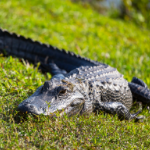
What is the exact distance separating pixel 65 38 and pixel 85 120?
15.2 feet

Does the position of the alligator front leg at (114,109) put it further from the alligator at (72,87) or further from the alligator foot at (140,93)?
the alligator foot at (140,93)

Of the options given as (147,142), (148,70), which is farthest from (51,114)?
(148,70)

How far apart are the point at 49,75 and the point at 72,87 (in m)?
1.45

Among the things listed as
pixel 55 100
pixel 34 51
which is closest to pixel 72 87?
pixel 55 100

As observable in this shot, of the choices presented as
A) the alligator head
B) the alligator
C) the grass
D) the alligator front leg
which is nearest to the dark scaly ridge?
the alligator

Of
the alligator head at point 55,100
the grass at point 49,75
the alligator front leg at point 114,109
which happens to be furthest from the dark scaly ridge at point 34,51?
the alligator head at point 55,100

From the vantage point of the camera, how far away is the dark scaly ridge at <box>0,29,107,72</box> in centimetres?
499

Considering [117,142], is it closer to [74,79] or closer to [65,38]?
[74,79]

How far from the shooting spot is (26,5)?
28.9 feet

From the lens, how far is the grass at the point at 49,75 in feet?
8.43

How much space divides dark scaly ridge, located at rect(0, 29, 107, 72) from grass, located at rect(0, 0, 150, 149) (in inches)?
13.2

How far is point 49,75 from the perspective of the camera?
466 cm

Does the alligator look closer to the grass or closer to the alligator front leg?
the alligator front leg

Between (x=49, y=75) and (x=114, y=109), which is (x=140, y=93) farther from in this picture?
(x=49, y=75)
